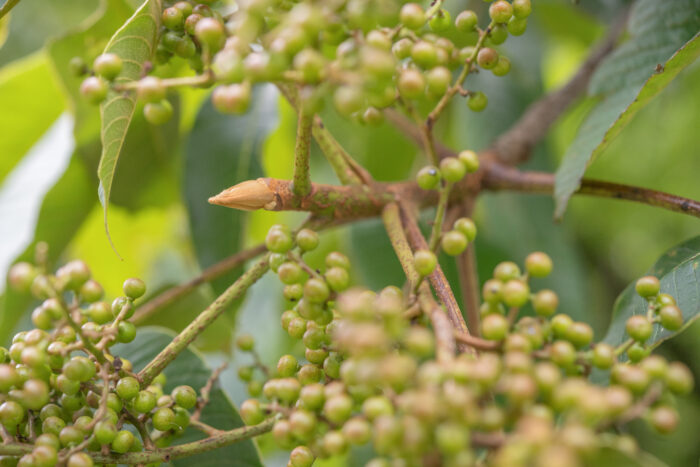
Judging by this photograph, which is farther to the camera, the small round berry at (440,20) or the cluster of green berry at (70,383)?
the small round berry at (440,20)

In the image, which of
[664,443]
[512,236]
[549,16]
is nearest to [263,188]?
[512,236]

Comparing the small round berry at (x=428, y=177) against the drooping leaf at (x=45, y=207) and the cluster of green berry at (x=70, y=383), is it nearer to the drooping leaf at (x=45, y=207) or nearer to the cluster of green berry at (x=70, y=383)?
the cluster of green berry at (x=70, y=383)

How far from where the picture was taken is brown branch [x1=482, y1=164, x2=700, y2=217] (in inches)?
36.6

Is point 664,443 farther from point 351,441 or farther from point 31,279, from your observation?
point 31,279

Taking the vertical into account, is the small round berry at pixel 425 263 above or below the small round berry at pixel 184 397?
above

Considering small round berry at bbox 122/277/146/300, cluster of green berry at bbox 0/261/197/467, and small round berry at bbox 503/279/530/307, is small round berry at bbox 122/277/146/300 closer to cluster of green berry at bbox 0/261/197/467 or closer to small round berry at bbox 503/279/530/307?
cluster of green berry at bbox 0/261/197/467

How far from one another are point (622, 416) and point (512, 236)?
4.52 ft

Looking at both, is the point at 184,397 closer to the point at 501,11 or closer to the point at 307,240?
the point at 307,240

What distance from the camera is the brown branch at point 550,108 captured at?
146 cm

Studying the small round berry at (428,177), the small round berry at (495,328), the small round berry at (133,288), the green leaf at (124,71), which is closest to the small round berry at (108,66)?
the green leaf at (124,71)

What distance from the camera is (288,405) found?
67cm

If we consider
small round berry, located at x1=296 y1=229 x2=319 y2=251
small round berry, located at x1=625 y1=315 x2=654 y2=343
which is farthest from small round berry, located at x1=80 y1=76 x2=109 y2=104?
small round berry, located at x1=625 y1=315 x2=654 y2=343

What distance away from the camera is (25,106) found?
1501mm

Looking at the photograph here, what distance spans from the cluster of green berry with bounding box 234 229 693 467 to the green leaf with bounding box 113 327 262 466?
0.28 metres
